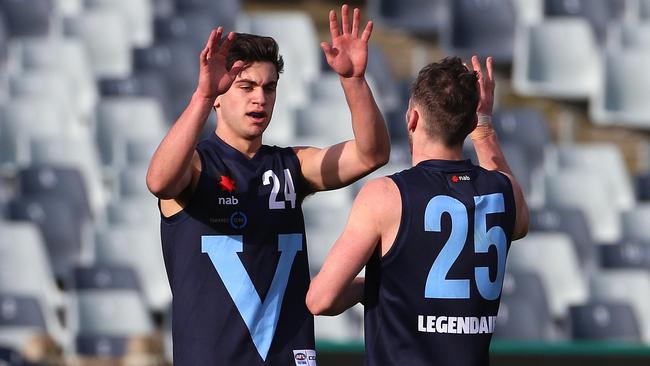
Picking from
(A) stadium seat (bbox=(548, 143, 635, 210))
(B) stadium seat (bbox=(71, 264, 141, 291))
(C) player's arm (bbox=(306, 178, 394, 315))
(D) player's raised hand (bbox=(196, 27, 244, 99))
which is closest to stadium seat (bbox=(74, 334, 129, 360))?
(B) stadium seat (bbox=(71, 264, 141, 291))

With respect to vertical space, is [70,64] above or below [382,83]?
above

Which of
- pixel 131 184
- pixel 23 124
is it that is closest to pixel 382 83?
pixel 131 184

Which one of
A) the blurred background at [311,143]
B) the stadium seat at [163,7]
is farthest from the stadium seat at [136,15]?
the stadium seat at [163,7]

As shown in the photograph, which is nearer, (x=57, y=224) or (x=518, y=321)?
(x=518, y=321)

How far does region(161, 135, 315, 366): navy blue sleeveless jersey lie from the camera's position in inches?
173

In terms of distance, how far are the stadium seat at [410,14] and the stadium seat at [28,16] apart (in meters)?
2.65

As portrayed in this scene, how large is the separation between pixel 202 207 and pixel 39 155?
6.13 m

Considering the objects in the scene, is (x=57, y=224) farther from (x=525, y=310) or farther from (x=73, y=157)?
(x=525, y=310)

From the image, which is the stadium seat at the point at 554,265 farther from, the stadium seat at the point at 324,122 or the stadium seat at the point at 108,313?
the stadium seat at the point at 108,313

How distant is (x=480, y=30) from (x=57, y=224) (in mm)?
4119

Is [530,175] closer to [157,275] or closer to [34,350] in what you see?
[157,275]

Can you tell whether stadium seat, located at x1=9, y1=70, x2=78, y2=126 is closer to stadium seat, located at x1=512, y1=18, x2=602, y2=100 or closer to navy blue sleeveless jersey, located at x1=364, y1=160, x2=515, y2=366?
stadium seat, located at x1=512, y1=18, x2=602, y2=100

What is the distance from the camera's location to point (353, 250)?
3893 mm

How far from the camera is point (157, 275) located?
384 inches
